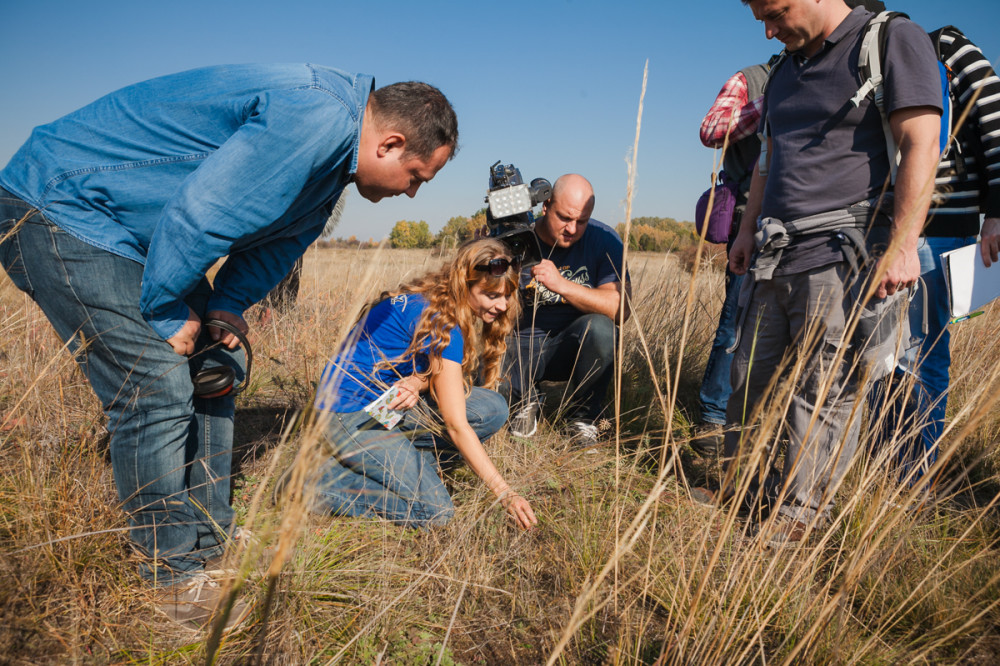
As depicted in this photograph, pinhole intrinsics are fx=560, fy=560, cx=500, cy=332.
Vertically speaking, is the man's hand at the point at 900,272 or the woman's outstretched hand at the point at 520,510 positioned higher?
the man's hand at the point at 900,272

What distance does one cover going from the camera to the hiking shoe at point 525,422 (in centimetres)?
275

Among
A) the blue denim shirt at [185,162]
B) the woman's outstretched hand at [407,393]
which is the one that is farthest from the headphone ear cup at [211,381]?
the woman's outstretched hand at [407,393]

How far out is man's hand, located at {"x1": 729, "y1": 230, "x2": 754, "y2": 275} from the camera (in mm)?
2233

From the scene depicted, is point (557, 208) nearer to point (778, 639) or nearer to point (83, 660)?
point (778, 639)

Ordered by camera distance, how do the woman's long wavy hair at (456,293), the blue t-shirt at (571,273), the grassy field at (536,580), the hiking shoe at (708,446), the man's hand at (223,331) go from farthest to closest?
the blue t-shirt at (571,273) → the hiking shoe at (708,446) → the woman's long wavy hair at (456,293) → the man's hand at (223,331) → the grassy field at (536,580)

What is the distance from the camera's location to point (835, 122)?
5.69 ft

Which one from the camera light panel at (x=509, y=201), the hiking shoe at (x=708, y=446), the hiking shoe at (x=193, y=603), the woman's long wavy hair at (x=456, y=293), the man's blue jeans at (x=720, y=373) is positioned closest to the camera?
the hiking shoe at (x=193, y=603)

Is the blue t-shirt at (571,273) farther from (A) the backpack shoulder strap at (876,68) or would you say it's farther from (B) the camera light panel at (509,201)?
(A) the backpack shoulder strap at (876,68)

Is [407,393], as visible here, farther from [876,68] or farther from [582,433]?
[876,68]

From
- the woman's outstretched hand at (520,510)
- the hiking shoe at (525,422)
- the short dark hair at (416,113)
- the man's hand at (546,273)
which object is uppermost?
the short dark hair at (416,113)

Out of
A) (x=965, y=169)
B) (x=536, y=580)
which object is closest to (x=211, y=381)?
(x=536, y=580)

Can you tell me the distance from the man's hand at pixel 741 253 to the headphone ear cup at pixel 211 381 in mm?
1891

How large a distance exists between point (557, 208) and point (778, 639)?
7.25ft

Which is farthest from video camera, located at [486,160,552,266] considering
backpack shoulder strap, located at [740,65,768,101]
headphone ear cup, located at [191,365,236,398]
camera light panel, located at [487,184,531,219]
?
headphone ear cup, located at [191,365,236,398]
